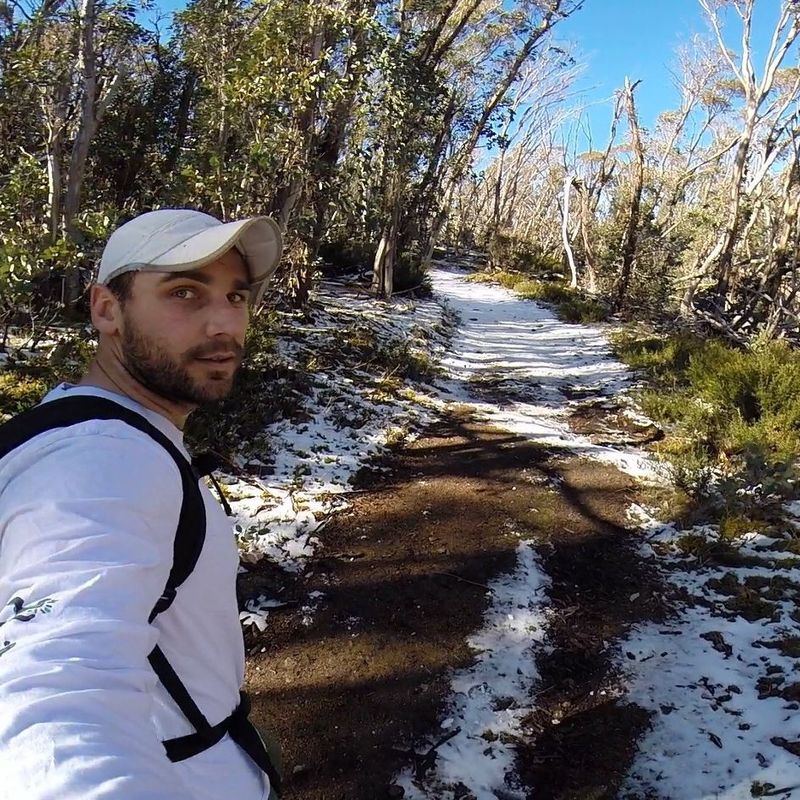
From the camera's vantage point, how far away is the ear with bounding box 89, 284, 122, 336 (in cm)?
111

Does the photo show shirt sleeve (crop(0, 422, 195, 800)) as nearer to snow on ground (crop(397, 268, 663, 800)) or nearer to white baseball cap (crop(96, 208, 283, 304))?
white baseball cap (crop(96, 208, 283, 304))

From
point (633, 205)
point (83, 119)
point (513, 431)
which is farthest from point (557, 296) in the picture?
point (83, 119)

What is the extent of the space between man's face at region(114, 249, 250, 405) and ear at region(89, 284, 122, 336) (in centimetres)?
2

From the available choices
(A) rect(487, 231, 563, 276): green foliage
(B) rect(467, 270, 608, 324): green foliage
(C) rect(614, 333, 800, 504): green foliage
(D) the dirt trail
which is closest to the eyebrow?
(D) the dirt trail

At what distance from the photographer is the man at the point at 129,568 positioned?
0.69 m

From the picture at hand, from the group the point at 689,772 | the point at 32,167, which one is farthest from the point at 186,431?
the point at 689,772

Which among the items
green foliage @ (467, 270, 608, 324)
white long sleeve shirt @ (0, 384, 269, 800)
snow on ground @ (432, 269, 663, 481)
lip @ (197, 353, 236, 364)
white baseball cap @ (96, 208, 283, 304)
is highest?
green foliage @ (467, 270, 608, 324)

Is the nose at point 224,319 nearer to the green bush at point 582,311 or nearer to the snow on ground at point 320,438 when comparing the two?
the snow on ground at point 320,438

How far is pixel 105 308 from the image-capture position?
112 cm

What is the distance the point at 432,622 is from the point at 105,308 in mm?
2783

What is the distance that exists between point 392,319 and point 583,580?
271 inches

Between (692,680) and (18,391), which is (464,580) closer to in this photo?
(692,680)

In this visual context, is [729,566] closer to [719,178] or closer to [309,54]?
[309,54]

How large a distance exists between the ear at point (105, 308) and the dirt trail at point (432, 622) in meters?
2.11
